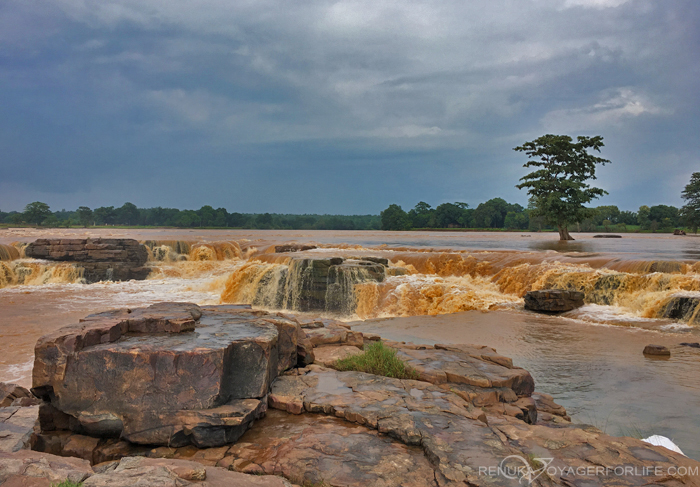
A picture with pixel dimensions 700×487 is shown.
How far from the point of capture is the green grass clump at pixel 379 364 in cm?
500

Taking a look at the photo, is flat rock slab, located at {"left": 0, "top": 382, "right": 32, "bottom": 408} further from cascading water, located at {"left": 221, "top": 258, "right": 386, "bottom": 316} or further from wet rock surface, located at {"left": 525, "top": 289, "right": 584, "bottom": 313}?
wet rock surface, located at {"left": 525, "top": 289, "right": 584, "bottom": 313}

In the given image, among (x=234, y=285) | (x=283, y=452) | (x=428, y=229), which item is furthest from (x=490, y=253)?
(x=428, y=229)

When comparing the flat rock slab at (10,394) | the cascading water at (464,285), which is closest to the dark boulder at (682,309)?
the cascading water at (464,285)

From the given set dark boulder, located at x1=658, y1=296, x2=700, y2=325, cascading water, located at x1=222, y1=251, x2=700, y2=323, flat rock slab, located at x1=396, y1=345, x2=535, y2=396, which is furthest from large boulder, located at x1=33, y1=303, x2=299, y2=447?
dark boulder, located at x1=658, y1=296, x2=700, y2=325

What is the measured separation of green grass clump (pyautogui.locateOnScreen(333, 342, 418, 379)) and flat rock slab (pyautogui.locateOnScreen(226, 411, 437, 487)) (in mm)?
1293

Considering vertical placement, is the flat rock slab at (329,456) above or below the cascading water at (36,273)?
above

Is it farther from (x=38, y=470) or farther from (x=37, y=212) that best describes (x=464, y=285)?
(x=37, y=212)

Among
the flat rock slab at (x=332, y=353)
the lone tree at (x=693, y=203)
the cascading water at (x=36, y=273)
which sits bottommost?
the cascading water at (x=36, y=273)

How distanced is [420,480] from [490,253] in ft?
56.1

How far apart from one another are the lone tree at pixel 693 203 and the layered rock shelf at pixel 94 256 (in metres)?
54.0

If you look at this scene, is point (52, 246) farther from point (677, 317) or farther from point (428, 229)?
point (428, 229)

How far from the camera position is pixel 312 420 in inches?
152

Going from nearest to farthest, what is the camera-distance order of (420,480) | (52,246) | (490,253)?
1. (420,480)
2. (490,253)
3. (52,246)

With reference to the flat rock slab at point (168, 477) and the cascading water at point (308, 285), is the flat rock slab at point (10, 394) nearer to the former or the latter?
the flat rock slab at point (168, 477)
